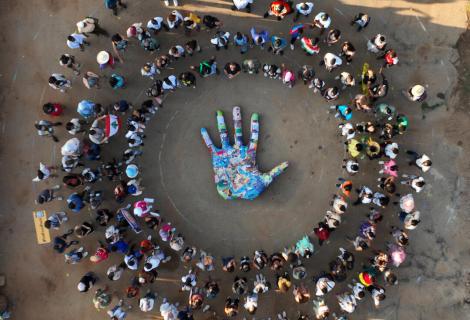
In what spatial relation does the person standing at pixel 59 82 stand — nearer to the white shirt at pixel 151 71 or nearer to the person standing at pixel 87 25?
the person standing at pixel 87 25

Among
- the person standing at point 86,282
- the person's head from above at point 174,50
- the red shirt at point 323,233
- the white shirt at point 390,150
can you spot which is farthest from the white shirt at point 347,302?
the person's head from above at point 174,50

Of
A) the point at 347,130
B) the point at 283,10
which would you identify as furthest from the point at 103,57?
the point at 347,130

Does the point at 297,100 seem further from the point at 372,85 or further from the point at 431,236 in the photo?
the point at 431,236

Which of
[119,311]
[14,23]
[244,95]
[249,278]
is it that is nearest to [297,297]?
[249,278]

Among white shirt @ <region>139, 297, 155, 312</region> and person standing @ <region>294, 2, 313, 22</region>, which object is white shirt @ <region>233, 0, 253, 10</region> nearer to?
person standing @ <region>294, 2, 313, 22</region>

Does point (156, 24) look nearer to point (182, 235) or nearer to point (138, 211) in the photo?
point (138, 211)
